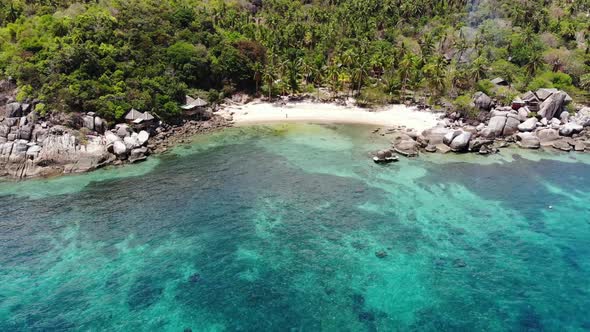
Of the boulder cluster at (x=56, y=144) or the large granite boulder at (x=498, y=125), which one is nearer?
the boulder cluster at (x=56, y=144)

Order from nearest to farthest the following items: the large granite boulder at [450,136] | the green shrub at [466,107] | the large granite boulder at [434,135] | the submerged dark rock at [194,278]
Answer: the submerged dark rock at [194,278]
the large granite boulder at [450,136]
the large granite boulder at [434,135]
the green shrub at [466,107]

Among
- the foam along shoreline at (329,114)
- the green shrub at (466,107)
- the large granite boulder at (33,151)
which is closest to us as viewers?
the large granite boulder at (33,151)

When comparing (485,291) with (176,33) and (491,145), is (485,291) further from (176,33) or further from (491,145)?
(176,33)

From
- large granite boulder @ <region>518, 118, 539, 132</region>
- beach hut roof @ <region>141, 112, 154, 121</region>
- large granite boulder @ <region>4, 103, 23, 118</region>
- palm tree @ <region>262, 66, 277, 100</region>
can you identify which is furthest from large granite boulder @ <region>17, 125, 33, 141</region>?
large granite boulder @ <region>518, 118, 539, 132</region>

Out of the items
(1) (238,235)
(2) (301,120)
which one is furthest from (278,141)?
(1) (238,235)

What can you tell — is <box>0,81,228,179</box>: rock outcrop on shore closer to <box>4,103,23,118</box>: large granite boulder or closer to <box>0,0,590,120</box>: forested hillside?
<box>4,103,23,118</box>: large granite boulder

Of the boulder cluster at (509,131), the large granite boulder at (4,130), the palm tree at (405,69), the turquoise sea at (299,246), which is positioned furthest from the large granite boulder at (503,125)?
the large granite boulder at (4,130)

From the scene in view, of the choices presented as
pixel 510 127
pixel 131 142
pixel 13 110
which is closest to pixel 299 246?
pixel 131 142

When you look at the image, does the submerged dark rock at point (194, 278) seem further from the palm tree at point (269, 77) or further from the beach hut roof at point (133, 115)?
the palm tree at point (269, 77)

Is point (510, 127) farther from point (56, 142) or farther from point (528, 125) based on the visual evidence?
point (56, 142)

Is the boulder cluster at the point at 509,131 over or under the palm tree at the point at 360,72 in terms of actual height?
under
